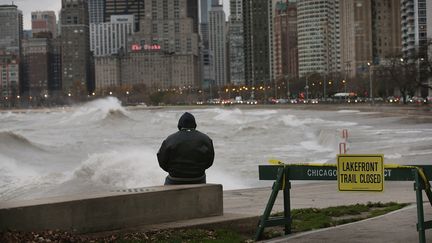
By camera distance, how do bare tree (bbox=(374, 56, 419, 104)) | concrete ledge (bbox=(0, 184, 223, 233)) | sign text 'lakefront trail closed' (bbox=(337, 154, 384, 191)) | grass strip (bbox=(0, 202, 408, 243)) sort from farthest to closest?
bare tree (bbox=(374, 56, 419, 104))
sign text 'lakefront trail closed' (bbox=(337, 154, 384, 191))
concrete ledge (bbox=(0, 184, 223, 233))
grass strip (bbox=(0, 202, 408, 243))

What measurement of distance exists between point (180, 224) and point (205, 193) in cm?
65

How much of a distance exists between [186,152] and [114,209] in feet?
5.71

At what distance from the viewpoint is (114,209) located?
32.4ft

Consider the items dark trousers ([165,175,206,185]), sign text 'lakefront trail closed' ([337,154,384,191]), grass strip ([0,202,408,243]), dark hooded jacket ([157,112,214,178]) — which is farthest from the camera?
dark trousers ([165,175,206,185])

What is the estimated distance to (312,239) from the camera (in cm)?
986

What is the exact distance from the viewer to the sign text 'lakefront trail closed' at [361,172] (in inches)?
373

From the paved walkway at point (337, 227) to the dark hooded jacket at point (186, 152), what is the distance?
0.84 m

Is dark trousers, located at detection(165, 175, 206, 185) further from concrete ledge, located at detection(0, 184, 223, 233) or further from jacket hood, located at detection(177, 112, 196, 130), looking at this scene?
jacket hood, located at detection(177, 112, 196, 130)

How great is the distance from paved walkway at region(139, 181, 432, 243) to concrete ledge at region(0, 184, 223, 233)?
0.16 meters

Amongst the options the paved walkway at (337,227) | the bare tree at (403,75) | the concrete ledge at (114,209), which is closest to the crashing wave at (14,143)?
the paved walkway at (337,227)

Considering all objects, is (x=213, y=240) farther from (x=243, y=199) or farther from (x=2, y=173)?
(x=2, y=173)

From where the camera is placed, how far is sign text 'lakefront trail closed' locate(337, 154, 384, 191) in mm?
9477

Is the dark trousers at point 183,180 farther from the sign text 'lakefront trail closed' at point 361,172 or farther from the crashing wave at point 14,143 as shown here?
the crashing wave at point 14,143

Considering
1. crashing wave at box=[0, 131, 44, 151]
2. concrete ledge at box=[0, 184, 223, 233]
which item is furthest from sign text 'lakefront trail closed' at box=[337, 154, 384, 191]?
crashing wave at box=[0, 131, 44, 151]
